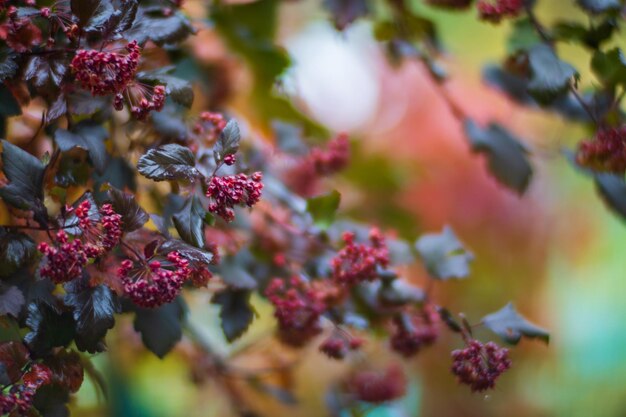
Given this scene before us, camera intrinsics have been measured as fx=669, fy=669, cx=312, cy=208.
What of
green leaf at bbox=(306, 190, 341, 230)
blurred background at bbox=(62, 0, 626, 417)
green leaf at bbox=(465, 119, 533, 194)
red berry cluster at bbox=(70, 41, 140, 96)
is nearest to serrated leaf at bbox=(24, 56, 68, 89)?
red berry cluster at bbox=(70, 41, 140, 96)

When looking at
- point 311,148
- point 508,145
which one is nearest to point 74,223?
point 311,148

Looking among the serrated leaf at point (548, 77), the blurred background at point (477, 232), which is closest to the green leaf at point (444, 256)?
the serrated leaf at point (548, 77)

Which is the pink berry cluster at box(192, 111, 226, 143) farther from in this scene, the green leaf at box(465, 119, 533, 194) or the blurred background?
the blurred background

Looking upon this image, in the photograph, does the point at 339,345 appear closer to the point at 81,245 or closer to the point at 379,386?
the point at 379,386

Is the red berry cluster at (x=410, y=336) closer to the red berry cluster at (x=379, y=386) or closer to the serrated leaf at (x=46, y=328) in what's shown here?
the red berry cluster at (x=379, y=386)

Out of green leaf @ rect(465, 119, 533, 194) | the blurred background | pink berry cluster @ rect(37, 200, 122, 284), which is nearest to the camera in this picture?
pink berry cluster @ rect(37, 200, 122, 284)

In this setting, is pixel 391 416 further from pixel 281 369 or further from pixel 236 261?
pixel 236 261

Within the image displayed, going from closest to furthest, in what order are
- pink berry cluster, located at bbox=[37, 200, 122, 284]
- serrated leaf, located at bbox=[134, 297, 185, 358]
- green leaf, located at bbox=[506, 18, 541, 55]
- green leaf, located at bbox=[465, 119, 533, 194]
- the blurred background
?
pink berry cluster, located at bbox=[37, 200, 122, 284] < serrated leaf, located at bbox=[134, 297, 185, 358] < green leaf, located at bbox=[506, 18, 541, 55] < green leaf, located at bbox=[465, 119, 533, 194] < the blurred background
